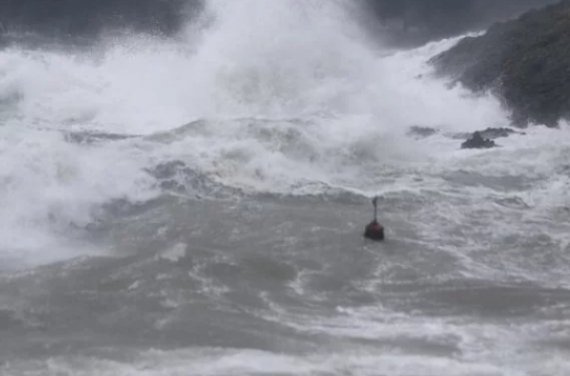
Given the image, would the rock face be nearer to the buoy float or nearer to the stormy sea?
the stormy sea

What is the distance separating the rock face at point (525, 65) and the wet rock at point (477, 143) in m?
2.86

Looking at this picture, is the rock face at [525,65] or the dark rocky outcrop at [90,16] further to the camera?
the dark rocky outcrop at [90,16]

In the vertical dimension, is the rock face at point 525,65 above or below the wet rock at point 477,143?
above

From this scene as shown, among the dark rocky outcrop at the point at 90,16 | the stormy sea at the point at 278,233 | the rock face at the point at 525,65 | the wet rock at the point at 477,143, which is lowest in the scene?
the stormy sea at the point at 278,233

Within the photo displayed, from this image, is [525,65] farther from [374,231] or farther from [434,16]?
[434,16]

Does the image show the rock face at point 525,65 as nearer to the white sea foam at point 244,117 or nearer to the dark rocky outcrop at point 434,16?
the white sea foam at point 244,117

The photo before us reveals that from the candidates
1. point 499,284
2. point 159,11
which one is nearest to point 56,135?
point 499,284

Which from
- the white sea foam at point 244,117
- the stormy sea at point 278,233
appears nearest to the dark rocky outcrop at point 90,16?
the white sea foam at point 244,117

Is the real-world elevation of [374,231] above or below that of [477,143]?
below

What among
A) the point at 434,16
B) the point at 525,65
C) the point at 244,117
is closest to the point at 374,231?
the point at 244,117

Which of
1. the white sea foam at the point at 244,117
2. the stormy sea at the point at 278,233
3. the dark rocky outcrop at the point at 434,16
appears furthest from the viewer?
the dark rocky outcrop at the point at 434,16

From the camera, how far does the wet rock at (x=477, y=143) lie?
21234mm

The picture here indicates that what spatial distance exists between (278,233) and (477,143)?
344 inches

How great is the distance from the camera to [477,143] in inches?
839
